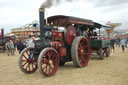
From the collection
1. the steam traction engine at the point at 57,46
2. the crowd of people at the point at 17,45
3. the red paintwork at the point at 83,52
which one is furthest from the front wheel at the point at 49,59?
the crowd of people at the point at 17,45

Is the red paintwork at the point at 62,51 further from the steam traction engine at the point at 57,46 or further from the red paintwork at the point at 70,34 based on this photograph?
the red paintwork at the point at 70,34

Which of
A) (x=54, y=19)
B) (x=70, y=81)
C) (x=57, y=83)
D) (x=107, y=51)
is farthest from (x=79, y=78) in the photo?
(x=107, y=51)

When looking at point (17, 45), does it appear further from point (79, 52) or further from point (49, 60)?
point (49, 60)

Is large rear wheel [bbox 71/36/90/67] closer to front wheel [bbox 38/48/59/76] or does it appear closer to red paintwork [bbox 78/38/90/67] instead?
red paintwork [bbox 78/38/90/67]

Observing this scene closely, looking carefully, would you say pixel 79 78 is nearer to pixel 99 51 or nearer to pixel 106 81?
pixel 106 81

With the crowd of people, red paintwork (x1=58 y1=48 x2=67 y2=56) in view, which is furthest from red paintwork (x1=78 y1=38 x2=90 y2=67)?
the crowd of people

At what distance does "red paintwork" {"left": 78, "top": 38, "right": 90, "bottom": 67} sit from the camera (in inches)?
215

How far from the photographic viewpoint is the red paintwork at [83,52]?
5449mm

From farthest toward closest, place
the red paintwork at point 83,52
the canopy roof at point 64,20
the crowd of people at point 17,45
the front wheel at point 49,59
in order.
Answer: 1. the crowd of people at point 17,45
2. the red paintwork at point 83,52
3. the canopy roof at point 64,20
4. the front wheel at point 49,59

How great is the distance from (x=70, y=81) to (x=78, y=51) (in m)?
1.73

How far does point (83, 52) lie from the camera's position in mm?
5578

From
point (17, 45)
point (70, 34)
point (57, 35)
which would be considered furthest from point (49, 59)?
point (17, 45)

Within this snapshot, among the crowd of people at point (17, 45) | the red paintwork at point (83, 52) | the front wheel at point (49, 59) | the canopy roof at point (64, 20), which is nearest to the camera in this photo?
the front wheel at point (49, 59)

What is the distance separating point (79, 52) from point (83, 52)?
25 centimetres
